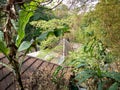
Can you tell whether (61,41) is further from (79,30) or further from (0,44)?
(0,44)

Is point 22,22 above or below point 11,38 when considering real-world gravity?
above

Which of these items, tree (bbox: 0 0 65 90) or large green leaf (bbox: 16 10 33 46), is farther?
large green leaf (bbox: 16 10 33 46)

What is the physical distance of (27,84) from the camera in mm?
3193

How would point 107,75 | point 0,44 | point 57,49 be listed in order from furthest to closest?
point 57,49 → point 107,75 → point 0,44

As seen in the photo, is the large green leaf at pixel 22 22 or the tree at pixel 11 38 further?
the large green leaf at pixel 22 22

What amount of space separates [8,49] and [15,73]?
0.95ft

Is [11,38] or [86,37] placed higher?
[11,38]

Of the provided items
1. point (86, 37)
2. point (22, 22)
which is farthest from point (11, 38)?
point (86, 37)

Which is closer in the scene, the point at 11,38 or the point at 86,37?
the point at 11,38

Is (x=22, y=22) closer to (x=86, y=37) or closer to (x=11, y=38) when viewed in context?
(x=11, y=38)

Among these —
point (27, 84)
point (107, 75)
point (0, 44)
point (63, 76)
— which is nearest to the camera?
point (0, 44)

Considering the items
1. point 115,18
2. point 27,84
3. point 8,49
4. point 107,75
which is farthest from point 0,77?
point 115,18

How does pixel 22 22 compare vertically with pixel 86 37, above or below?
above

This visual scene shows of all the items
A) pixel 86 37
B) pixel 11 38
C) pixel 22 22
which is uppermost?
pixel 22 22
